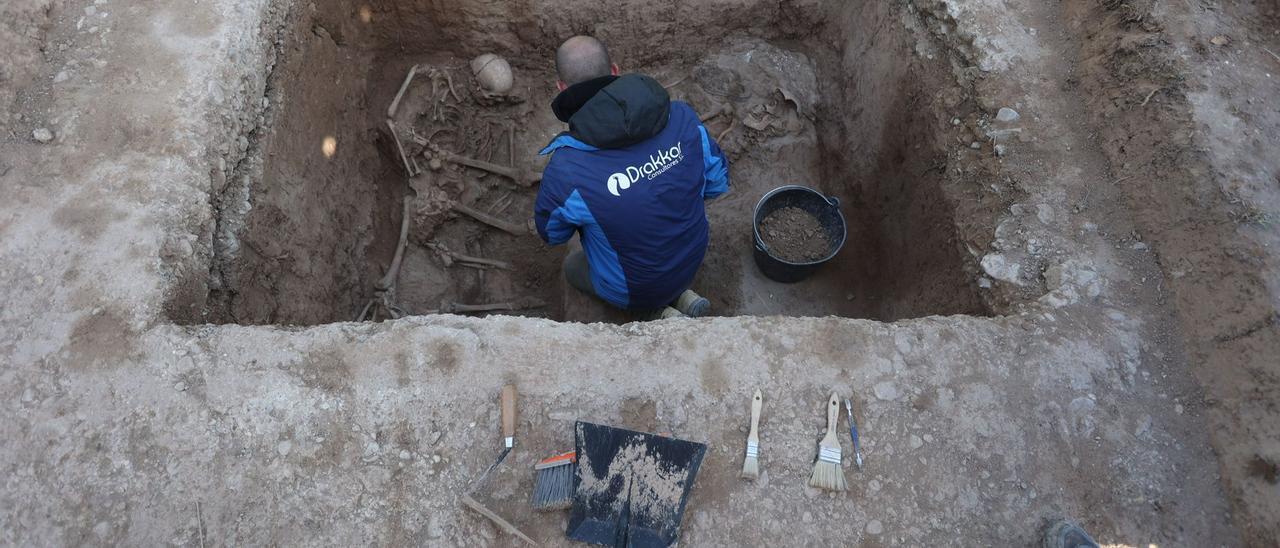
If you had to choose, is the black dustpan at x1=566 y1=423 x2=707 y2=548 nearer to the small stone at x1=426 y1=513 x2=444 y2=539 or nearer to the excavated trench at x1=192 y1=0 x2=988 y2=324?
the small stone at x1=426 y1=513 x2=444 y2=539

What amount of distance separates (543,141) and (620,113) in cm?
192

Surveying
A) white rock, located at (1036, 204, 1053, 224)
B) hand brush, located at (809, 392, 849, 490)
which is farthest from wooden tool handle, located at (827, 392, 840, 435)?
white rock, located at (1036, 204, 1053, 224)

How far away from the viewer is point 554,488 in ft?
6.56

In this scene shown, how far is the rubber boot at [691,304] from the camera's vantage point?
10.8 ft

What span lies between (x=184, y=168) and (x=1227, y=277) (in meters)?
3.89

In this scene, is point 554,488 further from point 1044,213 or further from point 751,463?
point 1044,213

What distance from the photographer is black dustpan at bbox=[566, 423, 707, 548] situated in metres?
1.93

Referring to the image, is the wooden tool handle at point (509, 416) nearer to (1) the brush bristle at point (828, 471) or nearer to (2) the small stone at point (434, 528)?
(2) the small stone at point (434, 528)

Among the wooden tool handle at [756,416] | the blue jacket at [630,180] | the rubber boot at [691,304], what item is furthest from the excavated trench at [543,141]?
the wooden tool handle at [756,416]

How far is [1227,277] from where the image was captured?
7.11 ft

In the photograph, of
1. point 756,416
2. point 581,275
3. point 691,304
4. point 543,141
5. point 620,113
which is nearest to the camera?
point 756,416

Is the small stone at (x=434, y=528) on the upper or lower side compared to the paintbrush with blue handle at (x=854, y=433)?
lower

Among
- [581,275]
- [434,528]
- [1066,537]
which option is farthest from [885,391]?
[581,275]

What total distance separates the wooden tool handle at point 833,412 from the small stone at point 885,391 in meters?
0.14
